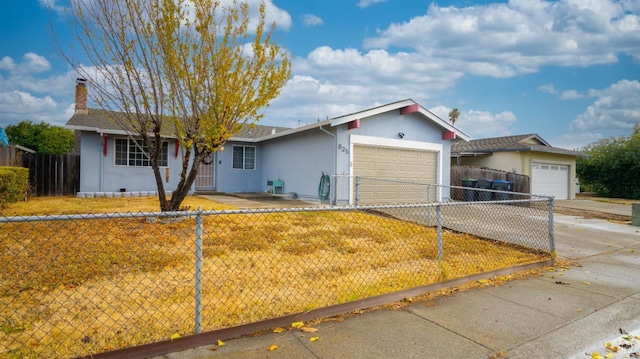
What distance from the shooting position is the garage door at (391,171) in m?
12.8

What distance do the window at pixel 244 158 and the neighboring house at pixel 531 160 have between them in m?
11.4

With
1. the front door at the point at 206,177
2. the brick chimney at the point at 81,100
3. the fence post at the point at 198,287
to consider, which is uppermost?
the brick chimney at the point at 81,100

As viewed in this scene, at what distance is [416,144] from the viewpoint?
46.1 feet

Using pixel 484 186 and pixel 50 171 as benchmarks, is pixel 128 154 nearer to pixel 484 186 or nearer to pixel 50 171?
pixel 50 171

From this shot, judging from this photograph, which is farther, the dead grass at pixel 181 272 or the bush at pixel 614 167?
the bush at pixel 614 167

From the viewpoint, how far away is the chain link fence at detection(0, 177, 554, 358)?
309cm

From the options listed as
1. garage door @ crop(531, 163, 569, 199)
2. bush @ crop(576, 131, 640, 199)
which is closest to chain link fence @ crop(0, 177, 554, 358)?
garage door @ crop(531, 163, 569, 199)

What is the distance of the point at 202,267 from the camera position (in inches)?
199

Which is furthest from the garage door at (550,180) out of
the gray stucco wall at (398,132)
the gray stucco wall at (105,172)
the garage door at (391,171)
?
the gray stucco wall at (105,172)

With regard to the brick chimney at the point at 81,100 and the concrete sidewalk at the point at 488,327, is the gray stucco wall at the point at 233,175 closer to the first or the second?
the brick chimney at the point at 81,100

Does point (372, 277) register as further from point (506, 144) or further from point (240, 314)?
point (506, 144)

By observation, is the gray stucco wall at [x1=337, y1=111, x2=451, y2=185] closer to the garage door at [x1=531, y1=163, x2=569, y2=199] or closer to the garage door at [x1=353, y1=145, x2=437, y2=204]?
the garage door at [x1=353, y1=145, x2=437, y2=204]

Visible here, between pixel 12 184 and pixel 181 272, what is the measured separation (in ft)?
28.6

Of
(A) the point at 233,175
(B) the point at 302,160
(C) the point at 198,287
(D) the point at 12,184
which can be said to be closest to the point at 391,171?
(B) the point at 302,160
